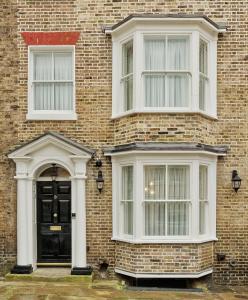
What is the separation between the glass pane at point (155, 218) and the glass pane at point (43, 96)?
144 inches

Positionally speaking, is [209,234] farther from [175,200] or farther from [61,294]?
[61,294]

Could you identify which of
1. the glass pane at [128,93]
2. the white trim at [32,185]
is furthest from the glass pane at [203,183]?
the white trim at [32,185]

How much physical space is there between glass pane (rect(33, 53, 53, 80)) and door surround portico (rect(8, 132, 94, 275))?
1.64m

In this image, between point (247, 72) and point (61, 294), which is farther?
point (247, 72)

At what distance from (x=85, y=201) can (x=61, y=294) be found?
247 centimetres

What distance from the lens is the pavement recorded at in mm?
9289

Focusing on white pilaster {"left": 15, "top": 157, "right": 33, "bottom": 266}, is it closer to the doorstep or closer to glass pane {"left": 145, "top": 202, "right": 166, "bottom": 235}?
the doorstep

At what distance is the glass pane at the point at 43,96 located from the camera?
1128 centimetres

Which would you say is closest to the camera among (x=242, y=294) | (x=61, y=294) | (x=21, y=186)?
(x=61, y=294)

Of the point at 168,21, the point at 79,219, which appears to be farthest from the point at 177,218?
the point at 168,21

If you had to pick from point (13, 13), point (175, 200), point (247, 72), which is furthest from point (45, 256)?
point (247, 72)

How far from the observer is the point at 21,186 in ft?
35.8

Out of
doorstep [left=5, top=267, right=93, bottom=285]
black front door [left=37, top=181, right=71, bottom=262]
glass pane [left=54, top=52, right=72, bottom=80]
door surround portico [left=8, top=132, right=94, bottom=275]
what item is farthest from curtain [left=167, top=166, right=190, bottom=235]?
glass pane [left=54, top=52, right=72, bottom=80]

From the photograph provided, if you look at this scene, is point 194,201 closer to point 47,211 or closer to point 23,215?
point 47,211
